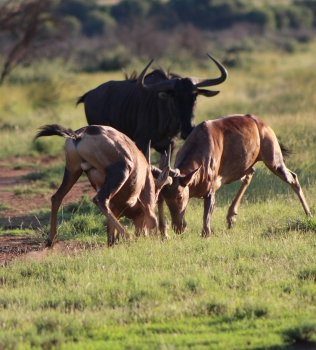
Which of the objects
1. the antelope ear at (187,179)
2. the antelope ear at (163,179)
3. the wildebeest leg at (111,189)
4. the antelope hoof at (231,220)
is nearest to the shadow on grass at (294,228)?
the antelope hoof at (231,220)

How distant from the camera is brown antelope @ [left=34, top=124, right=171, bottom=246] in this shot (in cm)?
716

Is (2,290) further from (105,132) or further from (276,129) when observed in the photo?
(276,129)

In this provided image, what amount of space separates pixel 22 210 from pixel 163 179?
3.38 metres

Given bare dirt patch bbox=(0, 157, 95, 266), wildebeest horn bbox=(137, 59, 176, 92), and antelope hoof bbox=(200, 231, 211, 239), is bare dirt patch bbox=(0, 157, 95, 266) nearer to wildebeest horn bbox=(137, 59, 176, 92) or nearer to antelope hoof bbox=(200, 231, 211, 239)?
antelope hoof bbox=(200, 231, 211, 239)

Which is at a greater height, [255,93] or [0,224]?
[0,224]

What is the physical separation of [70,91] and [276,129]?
9878mm

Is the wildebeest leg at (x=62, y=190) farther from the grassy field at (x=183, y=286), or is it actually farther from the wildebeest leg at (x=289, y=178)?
the wildebeest leg at (x=289, y=178)

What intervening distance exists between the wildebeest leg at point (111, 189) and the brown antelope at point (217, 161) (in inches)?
24.4

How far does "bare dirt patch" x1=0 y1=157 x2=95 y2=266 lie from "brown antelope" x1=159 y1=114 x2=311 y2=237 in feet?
4.19

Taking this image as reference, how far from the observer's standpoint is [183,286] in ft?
18.8

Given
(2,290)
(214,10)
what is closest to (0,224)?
(2,290)

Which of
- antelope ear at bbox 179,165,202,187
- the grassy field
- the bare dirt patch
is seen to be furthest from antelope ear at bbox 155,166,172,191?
the bare dirt patch

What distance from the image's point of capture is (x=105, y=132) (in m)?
7.32

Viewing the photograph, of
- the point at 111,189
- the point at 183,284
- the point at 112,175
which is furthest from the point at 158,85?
the point at 183,284
